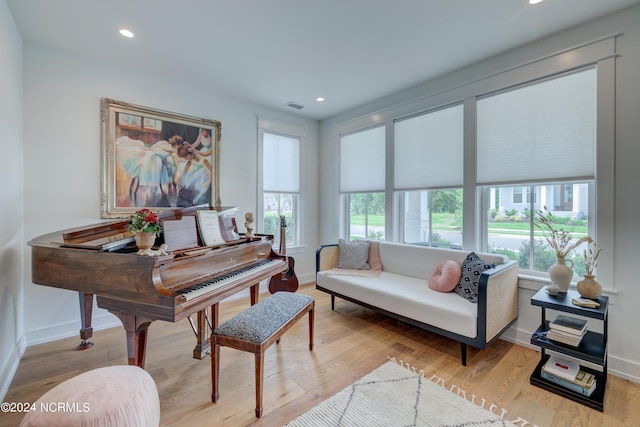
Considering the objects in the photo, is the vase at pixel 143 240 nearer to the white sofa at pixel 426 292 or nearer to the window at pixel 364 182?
the white sofa at pixel 426 292

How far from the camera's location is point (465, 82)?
10.2 ft

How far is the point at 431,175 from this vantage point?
346 centimetres

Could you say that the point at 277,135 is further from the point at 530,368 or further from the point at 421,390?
the point at 530,368

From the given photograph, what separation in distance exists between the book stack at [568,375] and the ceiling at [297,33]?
9.02 feet

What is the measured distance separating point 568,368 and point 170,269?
115 inches

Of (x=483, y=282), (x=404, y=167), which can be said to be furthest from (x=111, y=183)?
(x=483, y=282)

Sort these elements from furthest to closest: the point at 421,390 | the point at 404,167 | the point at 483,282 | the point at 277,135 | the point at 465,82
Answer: the point at 277,135 → the point at 404,167 → the point at 465,82 → the point at 483,282 → the point at 421,390

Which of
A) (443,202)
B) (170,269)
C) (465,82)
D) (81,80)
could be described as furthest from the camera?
(443,202)

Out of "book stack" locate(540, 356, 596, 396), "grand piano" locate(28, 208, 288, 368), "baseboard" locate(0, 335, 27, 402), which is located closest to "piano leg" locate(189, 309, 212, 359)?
"grand piano" locate(28, 208, 288, 368)

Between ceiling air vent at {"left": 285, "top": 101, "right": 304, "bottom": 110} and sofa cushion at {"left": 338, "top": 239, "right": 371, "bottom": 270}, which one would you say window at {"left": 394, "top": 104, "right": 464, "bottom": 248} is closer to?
sofa cushion at {"left": 338, "top": 239, "right": 371, "bottom": 270}

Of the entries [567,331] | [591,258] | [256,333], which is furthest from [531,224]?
[256,333]

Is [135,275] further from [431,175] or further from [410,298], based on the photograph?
[431,175]

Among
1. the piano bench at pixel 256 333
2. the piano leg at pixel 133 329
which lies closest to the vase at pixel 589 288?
the piano bench at pixel 256 333

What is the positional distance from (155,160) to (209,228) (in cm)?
157
